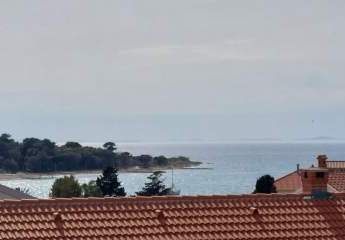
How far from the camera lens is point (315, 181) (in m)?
26.5

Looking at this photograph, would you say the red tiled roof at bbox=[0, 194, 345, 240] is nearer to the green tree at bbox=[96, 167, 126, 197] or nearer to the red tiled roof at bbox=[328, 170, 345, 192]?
the red tiled roof at bbox=[328, 170, 345, 192]

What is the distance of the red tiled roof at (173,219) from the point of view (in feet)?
74.1

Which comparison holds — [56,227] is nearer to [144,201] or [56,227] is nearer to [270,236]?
[144,201]

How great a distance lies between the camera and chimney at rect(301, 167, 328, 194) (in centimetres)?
2625

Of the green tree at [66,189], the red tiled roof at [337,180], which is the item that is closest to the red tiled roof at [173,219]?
the red tiled roof at [337,180]

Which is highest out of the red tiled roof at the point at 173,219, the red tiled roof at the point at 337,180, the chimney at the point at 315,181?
the red tiled roof at the point at 337,180

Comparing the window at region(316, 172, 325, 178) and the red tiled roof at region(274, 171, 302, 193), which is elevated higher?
the red tiled roof at region(274, 171, 302, 193)

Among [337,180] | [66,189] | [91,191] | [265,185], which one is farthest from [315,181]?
[91,191]

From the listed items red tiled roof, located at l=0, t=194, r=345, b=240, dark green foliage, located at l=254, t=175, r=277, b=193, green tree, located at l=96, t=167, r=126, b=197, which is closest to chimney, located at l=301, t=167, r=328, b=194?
red tiled roof, located at l=0, t=194, r=345, b=240

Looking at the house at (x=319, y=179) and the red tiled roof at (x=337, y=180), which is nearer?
the house at (x=319, y=179)

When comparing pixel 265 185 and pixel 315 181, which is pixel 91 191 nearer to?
pixel 265 185

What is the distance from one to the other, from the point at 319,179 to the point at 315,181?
0.19 meters

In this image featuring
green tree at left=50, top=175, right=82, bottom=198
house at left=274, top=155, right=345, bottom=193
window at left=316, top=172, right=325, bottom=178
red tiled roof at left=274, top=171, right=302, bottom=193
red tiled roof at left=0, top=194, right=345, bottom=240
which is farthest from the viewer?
green tree at left=50, top=175, right=82, bottom=198

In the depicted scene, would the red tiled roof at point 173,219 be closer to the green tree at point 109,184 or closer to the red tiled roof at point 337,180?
the red tiled roof at point 337,180
